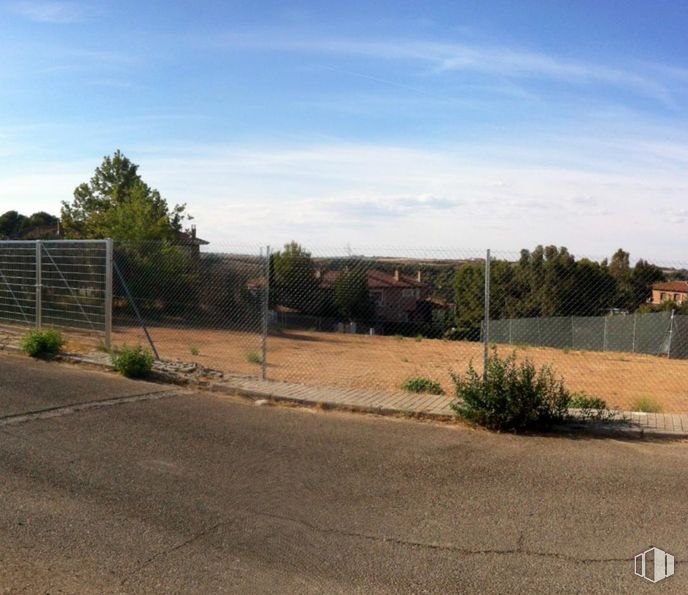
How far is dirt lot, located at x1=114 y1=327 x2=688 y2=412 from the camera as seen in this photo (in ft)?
47.8

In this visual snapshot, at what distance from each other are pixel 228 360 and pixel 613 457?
33.7 feet

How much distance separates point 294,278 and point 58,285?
15.9 feet

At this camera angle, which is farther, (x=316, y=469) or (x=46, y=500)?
(x=316, y=469)

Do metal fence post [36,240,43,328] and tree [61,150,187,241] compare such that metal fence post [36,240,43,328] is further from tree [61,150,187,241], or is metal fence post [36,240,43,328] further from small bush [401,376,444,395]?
tree [61,150,187,241]

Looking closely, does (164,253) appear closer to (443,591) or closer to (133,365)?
(133,365)

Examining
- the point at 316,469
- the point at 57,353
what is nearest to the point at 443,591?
the point at 316,469

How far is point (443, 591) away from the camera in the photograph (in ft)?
14.2

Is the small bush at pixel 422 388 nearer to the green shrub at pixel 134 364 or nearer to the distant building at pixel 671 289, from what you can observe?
the distant building at pixel 671 289

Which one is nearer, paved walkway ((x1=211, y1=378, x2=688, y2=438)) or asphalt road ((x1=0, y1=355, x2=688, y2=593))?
asphalt road ((x1=0, y1=355, x2=688, y2=593))

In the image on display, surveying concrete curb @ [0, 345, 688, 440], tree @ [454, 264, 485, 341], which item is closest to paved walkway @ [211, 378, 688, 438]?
concrete curb @ [0, 345, 688, 440]

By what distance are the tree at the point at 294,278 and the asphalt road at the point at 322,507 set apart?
180 inches

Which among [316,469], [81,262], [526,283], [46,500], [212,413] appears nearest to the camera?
[46,500]

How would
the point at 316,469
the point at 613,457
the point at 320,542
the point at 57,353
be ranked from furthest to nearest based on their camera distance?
1. the point at 57,353
2. the point at 613,457
3. the point at 316,469
4. the point at 320,542

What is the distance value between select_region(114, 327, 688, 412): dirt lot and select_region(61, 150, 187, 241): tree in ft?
38.9
